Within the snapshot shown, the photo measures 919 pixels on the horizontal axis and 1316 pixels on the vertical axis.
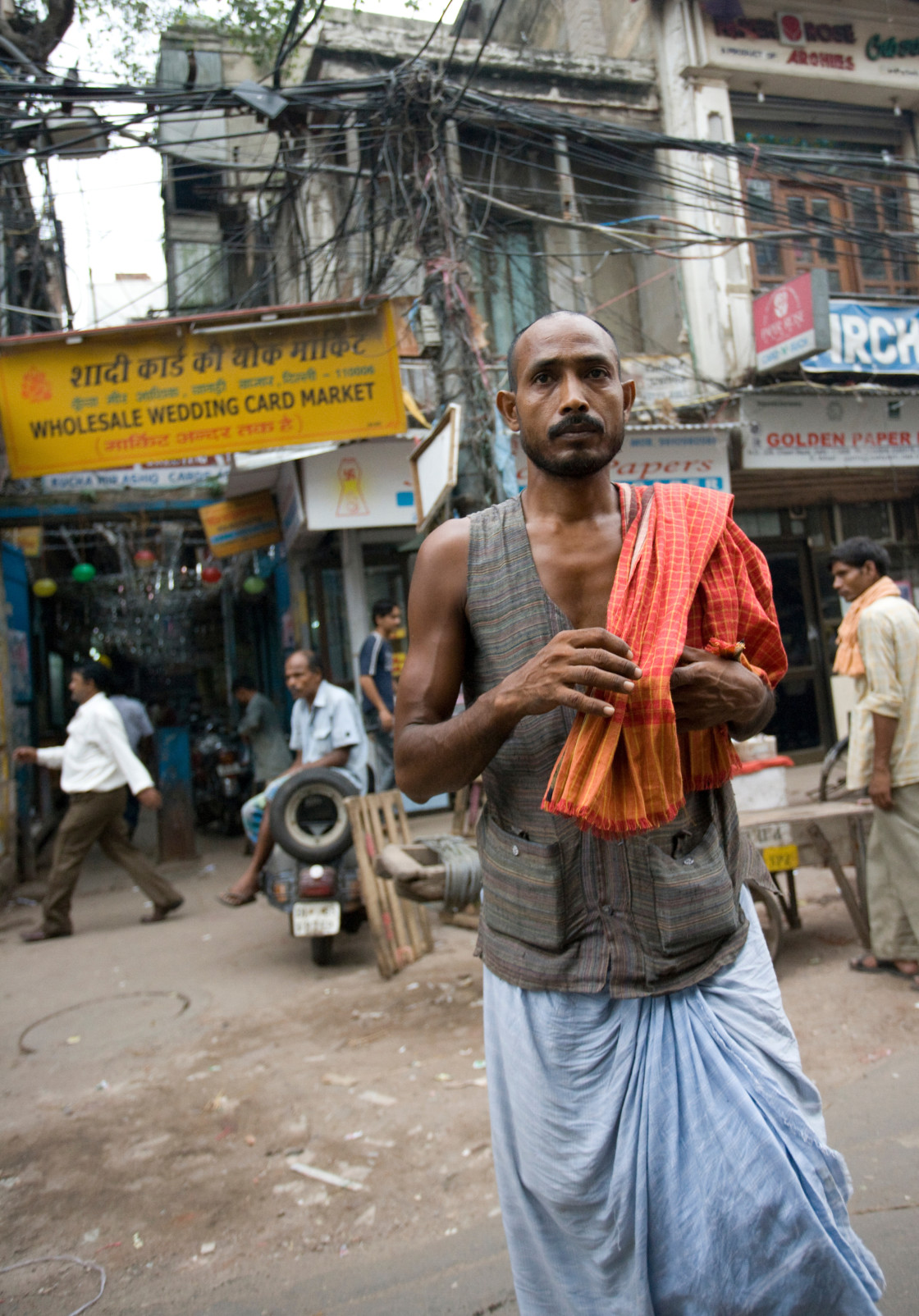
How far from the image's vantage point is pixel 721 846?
1.63 m

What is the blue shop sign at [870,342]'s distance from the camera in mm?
9406

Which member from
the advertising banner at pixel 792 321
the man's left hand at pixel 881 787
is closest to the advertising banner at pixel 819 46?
the advertising banner at pixel 792 321

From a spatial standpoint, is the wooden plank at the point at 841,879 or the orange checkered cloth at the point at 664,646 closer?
the orange checkered cloth at the point at 664,646

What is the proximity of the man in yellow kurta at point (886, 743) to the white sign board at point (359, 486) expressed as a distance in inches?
180

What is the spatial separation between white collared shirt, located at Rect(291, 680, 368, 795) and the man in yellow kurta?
2815mm

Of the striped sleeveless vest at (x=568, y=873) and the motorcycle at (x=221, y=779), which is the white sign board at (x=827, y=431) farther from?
the striped sleeveless vest at (x=568, y=873)

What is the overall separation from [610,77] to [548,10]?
2.45 m

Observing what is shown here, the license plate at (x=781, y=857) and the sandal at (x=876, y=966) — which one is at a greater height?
the license plate at (x=781, y=857)

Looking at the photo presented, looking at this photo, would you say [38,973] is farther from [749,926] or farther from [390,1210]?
[749,926]

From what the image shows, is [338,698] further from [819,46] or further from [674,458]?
[819,46]

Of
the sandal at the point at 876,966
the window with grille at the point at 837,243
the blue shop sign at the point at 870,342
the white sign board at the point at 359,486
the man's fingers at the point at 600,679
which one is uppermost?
the window with grille at the point at 837,243

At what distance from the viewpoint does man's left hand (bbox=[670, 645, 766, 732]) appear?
4.64ft

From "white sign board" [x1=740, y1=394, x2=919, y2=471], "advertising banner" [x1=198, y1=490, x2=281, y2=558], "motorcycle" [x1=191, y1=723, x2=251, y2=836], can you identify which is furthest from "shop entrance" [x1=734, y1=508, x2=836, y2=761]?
"motorcycle" [x1=191, y1=723, x2=251, y2=836]

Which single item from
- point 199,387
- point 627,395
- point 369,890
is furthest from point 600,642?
point 199,387
